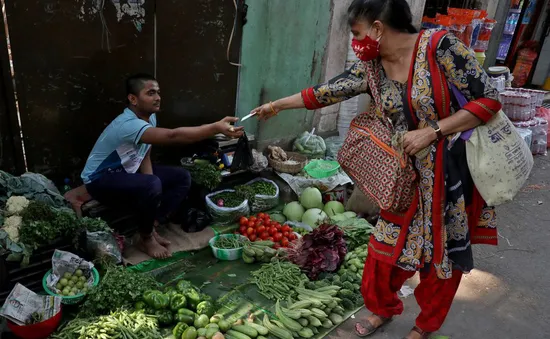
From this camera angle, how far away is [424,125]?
7.79 ft

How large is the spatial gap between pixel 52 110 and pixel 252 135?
2.31 m

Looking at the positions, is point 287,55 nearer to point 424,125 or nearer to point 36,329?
point 424,125

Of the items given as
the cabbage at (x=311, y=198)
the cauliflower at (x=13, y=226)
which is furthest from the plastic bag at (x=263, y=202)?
the cauliflower at (x=13, y=226)

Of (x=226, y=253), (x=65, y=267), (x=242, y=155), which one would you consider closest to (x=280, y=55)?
(x=242, y=155)

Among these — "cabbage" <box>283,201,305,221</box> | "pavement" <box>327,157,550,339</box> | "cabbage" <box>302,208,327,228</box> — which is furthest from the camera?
"cabbage" <box>283,201,305,221</box>

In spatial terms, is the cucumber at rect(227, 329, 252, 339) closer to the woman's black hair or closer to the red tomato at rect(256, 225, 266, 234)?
the red tomato at rect(256, 225, 266, 234)

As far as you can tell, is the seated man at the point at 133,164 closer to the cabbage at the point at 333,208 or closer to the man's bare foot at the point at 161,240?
the man's bare foot at the point at 161,240

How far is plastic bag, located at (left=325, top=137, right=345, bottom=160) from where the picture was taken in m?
6.28

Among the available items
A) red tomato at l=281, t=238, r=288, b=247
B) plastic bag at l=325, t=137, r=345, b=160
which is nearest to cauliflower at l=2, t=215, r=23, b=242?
red tomato at l=281, t=238, r=288, b=247

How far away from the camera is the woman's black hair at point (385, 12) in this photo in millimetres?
2238

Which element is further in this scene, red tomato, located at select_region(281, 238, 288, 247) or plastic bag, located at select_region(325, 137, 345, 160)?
plastic bag, located at select_region(325, 137, 345, 160)

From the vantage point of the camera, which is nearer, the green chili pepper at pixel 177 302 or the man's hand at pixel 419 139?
the man's hand at pixel 419 139

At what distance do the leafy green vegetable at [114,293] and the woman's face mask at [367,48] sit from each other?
233 cm

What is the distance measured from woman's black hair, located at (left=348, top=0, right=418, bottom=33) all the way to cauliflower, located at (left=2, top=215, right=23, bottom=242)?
2.83 metres
